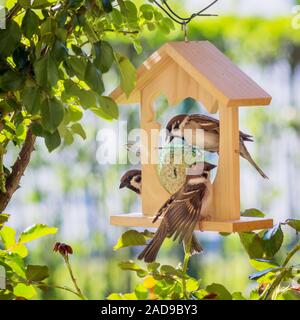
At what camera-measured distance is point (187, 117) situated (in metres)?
1.52

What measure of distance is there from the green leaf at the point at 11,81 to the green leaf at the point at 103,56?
4.7 inches

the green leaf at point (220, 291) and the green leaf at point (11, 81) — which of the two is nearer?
the green leaf at point (11, 81)

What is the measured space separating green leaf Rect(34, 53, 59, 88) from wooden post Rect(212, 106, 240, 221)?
0.49 meters

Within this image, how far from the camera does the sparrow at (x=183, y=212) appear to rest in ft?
4.63

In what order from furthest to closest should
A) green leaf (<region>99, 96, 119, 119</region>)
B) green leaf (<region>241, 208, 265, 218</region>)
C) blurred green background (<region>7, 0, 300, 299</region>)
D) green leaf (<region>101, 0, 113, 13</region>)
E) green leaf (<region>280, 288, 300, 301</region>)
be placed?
blurred green background (<region>7, 0, 300, 299</region>) < green leaf (<region>241, 208, 265, 218</region>) < green leaf (<region>280, 288, 300, 301</region>) < green leaf (<region>99, 96, 119, 119</region>) < green leaf (<region>101, 0, 113, 13</region>)

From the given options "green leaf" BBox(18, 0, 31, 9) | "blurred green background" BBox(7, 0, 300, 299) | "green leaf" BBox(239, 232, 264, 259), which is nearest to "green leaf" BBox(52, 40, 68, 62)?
"green leaf" BBox(18, 0, 31, 9)

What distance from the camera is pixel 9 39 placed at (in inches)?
44.3

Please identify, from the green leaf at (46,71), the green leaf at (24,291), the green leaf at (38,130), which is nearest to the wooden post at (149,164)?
the green leaf at (24,291)

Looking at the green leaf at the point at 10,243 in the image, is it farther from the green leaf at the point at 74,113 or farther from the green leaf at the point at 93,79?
the green leaf at the point at 93,79

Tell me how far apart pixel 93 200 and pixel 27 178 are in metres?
0.41

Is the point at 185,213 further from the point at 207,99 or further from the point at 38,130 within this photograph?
the point at 38,130

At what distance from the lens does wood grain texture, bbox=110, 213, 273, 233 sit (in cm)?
140

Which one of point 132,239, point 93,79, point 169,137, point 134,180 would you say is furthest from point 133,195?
point 93,79

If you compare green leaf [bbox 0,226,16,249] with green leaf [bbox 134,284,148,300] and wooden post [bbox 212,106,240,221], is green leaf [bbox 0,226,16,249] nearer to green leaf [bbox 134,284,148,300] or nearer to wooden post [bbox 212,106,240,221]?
green leaf [bbox 134,284,148,300]
